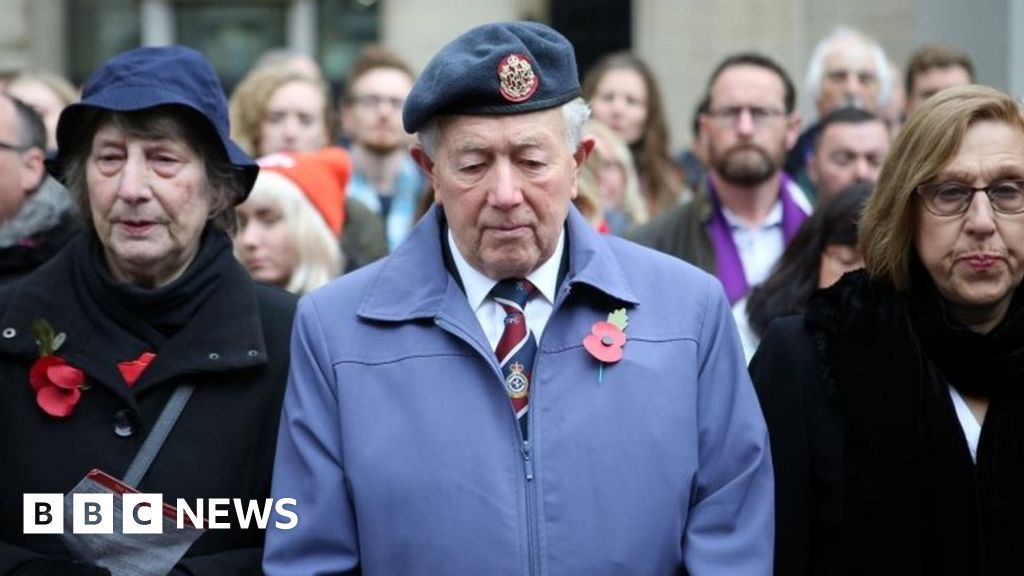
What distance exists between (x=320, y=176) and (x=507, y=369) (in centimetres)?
300

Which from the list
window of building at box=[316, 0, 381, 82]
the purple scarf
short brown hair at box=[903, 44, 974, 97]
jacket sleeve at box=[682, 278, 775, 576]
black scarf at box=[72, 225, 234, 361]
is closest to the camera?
jacket sleeve at box=[682, 278, 775, 576]

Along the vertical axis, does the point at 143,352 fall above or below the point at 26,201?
below

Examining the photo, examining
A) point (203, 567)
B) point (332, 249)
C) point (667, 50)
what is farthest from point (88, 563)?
point (667, 50)

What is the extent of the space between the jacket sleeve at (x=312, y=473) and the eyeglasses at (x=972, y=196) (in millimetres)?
1470

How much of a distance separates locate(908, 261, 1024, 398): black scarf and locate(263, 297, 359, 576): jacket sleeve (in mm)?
1390

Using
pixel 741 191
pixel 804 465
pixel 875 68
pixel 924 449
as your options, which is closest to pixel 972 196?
pixel 924 449

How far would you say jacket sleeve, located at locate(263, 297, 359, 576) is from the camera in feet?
14.1

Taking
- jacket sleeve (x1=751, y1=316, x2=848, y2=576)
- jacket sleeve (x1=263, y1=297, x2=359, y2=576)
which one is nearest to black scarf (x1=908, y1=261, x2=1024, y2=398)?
jacket sleeve (x1=751, y1=316, x2=848, y2=576)

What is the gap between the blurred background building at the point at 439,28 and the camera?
553 inches

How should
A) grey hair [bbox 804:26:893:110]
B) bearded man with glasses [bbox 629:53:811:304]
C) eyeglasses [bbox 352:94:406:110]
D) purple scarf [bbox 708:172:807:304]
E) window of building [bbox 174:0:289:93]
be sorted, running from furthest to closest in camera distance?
window of building [bbox 174:0:289:93] → grey hair [bbox 804:26:893:110] → eyeglasses [bbox 352:94:406:110] → bearded man with glasses [bbox 629:53:811:304] → purple scarf [bbox 708:172:807:304]

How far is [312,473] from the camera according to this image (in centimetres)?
432

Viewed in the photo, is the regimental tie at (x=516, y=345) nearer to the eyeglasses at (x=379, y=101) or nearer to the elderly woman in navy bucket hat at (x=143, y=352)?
the elderly woman in navy bucket hat at (x=143, y=352)

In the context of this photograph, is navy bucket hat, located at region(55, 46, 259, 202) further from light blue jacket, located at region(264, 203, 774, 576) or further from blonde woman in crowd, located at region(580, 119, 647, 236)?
blonde woman in crowd, located at region(580, 119, 647, 236)

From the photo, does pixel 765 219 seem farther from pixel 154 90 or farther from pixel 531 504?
pixel 531 504
